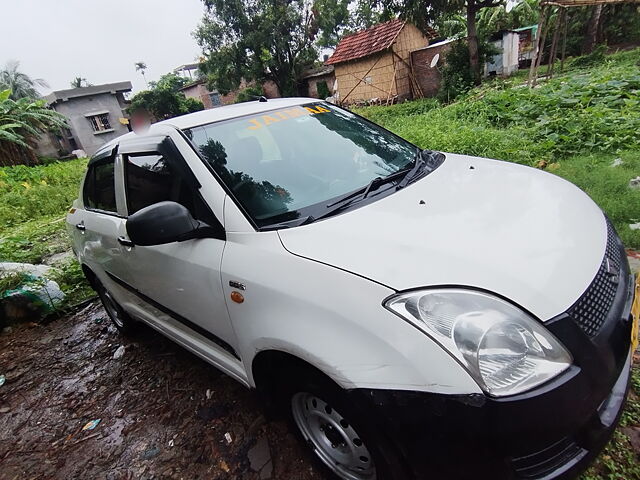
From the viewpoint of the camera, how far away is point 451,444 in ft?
3.54

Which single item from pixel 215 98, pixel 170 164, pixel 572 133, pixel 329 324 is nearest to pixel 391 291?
pixel 329 324

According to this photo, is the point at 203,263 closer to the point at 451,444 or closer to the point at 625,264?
the point at 451,444

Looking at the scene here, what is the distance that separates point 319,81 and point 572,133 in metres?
21.4

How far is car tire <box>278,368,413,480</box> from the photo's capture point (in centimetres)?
124

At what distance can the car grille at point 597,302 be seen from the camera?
3.75 feet

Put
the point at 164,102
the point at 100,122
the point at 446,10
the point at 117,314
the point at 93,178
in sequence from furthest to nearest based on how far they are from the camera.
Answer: the point at 164,102
the point at 100,122
the point at 446,10
the point at 117,314
the point at 93,178

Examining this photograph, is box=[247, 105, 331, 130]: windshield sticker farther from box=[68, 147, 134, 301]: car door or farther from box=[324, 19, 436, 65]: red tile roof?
box=[324, 19, 436, 65]: red tile roof

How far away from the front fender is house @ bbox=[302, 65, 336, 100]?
24050 mm

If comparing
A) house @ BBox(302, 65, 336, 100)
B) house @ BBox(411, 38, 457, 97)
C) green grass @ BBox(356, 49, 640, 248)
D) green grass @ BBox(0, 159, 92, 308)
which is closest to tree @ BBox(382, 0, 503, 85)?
house @ BBox(411, 38, 457, 97)

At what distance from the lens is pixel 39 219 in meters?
9.07

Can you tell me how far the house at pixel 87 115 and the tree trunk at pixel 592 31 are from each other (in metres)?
25.8

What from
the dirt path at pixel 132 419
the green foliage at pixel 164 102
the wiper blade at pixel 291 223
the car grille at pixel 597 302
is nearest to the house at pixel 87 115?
the green foliage at pixel 164 102

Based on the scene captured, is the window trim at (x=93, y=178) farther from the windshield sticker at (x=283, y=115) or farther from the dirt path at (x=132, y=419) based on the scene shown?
the dirt path at (x=132, y=419)

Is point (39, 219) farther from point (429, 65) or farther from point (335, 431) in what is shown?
point (429, 65)
